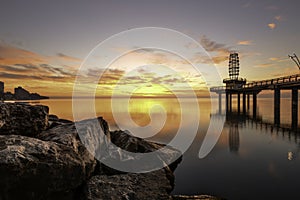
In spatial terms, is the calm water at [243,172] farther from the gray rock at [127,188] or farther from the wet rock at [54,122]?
the wet rock at [54,122]

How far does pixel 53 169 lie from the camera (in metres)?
4.53

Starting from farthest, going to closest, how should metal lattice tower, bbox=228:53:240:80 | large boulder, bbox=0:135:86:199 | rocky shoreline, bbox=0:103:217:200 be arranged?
metal lattice tower, bbox=228:53:240:80 → rocky shoreline, bbox=0:103:217:200 → large boulder, bbox=0:135:86:199

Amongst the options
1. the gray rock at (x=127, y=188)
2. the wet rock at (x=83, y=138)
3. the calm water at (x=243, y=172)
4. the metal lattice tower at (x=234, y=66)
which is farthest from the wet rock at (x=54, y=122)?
the metal lattice tower at (x=234, y=66)

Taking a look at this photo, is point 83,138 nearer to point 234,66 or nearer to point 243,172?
point 243,172

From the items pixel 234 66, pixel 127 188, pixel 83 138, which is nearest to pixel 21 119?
pixel 83 138

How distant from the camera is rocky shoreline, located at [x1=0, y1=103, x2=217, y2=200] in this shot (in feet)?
13.5

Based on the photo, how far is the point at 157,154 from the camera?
850cm

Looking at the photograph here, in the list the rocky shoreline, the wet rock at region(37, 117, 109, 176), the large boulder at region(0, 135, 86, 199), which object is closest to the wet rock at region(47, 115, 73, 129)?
the rocky shoreline

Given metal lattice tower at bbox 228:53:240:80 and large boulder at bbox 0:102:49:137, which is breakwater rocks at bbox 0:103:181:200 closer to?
large boulder at bbox 0:102:49:137

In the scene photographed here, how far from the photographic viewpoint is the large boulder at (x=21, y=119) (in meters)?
6.17

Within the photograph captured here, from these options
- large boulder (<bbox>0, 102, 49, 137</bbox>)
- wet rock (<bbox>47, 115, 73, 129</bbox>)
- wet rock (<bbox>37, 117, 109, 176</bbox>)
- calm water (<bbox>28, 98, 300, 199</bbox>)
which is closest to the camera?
wet rock (<bbox>37, 117, 109, 176</bbox>)

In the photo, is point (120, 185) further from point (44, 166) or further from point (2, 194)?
point (2, 194)

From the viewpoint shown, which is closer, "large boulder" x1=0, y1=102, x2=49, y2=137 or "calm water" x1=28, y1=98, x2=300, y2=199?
Result: "large boulder" x1=0, y1=102, x2=49, y2=137

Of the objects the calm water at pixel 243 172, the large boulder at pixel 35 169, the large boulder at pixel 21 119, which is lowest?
the calm water at pixel 243 172
